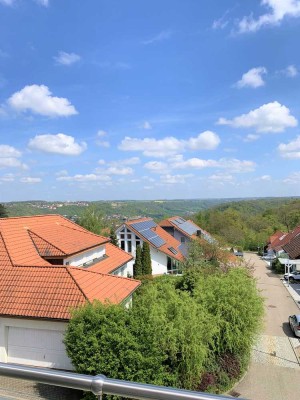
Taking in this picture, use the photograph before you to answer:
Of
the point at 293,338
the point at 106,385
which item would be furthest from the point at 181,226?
the point at 106,385

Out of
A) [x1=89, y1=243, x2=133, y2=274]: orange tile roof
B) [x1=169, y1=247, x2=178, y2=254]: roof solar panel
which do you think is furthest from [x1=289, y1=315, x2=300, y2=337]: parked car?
[x1=169, y1=247, x2=178, y2=254]: roof solar panel

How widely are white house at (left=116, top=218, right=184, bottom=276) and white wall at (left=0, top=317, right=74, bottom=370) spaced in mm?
23897

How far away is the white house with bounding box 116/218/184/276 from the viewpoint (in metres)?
37.3

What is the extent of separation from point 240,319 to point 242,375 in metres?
2.51

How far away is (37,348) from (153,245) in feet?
80.0

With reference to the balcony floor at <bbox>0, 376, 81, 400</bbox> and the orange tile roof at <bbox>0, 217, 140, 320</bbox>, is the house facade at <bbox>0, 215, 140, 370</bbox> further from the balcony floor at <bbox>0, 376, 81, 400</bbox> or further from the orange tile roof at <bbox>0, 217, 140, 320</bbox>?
the balcony floor at <bbox>0, 376, 81, 400</bbox>

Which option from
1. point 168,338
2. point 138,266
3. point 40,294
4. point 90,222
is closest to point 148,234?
point 138,266

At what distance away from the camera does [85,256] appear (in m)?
21.7

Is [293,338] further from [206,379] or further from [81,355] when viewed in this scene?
[81,355]

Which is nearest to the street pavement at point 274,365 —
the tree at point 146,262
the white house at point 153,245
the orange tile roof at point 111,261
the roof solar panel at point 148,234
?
the orange tile roof at point 111,261

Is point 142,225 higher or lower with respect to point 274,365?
higher

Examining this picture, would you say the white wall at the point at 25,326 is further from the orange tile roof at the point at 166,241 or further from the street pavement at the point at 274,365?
the orange tile roof at the point at 166,241

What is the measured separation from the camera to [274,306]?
26516mm

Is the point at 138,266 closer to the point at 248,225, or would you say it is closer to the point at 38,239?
the point at 38,239
